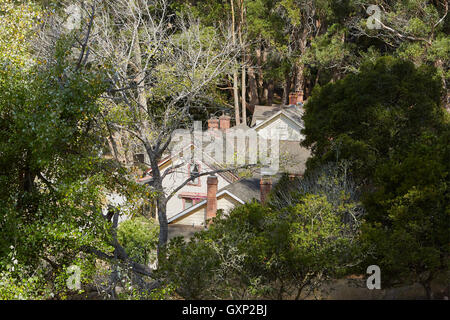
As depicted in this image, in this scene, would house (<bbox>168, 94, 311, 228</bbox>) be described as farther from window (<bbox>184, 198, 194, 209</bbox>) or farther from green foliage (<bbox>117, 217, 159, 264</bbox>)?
green foliage (<bbox>117, 217, 159, 264</bbox>)

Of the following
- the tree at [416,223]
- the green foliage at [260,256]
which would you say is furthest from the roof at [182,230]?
the tree at [416,223]

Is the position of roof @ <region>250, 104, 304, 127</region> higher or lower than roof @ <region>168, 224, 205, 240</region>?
higher

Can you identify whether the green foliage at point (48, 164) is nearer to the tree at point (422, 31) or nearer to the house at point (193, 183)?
the house at point (193, 183)

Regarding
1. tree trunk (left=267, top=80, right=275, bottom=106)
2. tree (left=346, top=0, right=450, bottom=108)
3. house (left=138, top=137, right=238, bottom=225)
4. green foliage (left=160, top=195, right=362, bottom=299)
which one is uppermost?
tree trunk (left=267, top=80, right=275, bottom=106)

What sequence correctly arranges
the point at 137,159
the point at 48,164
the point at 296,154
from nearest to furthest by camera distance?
1. the point at 48,164
2. the point at 137,159
3. the point at 296,154

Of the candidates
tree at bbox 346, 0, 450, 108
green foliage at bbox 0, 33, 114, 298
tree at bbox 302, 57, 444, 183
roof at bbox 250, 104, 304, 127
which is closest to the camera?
green foliage at bbox 0, 33, 114, 298

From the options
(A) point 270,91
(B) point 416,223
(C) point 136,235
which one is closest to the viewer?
(B) point 416,223

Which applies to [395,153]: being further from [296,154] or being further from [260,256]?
[296,154]

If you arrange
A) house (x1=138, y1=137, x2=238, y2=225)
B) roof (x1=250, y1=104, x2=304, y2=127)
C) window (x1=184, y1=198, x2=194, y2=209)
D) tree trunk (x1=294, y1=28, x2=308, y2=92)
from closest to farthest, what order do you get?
house (x1=138, y1=137, x2=238, y2=225), window (x1=184, y1=198, x2=194, y2=209), roof (x1=250, y1=104, x2=304, y2=127), tree trunk (x1=294, y1=28, x2=308, y2=92)

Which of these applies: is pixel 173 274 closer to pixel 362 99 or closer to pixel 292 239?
pixel 292 239

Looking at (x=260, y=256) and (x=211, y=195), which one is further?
(x=211, y=195)

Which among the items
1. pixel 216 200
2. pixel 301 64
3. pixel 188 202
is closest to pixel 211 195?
pixel 216 200

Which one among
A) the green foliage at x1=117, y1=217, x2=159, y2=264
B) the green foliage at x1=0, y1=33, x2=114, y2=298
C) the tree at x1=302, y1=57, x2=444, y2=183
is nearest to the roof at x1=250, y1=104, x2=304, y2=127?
the tree at x1=302, y1=57, x2=444, y2=183

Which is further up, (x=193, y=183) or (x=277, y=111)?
(x=277, y=111)
